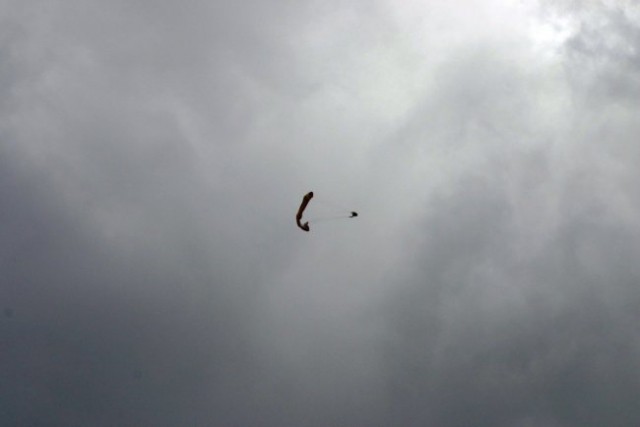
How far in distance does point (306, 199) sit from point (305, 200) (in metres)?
0.61

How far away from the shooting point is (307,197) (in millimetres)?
103625

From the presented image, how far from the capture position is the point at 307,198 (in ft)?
342

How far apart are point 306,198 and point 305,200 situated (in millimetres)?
529

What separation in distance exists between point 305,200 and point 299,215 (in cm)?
328

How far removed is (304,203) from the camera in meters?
104

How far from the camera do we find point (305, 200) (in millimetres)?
103375

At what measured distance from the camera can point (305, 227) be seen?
108 metres

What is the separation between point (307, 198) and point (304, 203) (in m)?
0.99

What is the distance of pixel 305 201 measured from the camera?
4072 inches

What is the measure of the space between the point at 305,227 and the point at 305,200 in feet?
20.7

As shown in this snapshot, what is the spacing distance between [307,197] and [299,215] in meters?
3.66

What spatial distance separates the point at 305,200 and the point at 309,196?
1.67 m

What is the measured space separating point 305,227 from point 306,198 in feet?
20.7
